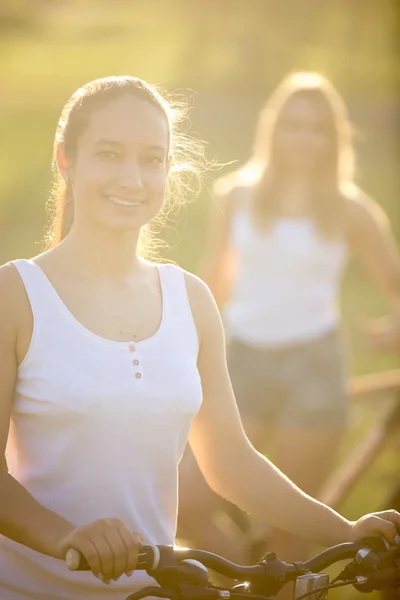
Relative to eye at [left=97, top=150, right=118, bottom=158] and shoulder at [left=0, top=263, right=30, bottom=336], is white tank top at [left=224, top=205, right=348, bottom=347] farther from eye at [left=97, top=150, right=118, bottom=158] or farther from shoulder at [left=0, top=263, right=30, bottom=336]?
shoulder at [left=0, top=263, right=30, bottom=336]

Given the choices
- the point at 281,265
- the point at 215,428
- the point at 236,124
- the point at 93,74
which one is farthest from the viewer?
the point at 236,124

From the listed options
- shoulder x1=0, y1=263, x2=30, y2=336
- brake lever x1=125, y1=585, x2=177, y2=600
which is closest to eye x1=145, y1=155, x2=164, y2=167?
shoulder x1=0, y1=263, x2=30, y2=336

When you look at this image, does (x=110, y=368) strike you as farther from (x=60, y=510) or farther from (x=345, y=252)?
(x=345, y=252)

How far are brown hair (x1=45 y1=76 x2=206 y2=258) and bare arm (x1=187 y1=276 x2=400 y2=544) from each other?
0.39 metres

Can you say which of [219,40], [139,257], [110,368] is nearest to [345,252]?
[139,257]

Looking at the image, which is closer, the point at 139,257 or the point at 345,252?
the point at 139,257

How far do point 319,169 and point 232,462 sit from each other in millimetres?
3473

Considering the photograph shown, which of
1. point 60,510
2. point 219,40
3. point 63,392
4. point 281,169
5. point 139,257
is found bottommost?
point 60,510

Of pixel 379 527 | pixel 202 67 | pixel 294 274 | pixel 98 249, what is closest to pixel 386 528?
pixel 379 527

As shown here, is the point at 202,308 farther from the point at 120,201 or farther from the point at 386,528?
the point at 386,528

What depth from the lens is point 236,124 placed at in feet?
78.0

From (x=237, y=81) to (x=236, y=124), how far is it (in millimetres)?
2857

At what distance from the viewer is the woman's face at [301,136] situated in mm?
6180

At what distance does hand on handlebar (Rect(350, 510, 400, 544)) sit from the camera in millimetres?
2789
